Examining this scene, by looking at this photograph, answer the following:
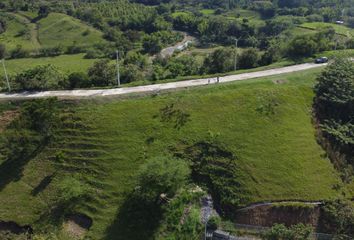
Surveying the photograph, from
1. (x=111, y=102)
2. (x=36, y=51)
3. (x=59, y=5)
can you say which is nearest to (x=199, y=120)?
(x=111, y=102)

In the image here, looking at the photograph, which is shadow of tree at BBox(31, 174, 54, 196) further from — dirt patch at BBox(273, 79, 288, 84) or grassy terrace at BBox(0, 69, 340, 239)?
dirt patch at BBox(273, 79, 288, 84)

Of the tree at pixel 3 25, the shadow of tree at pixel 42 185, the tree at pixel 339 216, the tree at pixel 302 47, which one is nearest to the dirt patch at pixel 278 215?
the tree at pixel 339 216

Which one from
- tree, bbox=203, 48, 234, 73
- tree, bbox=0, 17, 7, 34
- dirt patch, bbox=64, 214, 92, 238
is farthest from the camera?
tree, bbox=0, 17, 7, 34

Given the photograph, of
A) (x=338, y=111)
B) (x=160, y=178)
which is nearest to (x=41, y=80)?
(x=160, y=178)

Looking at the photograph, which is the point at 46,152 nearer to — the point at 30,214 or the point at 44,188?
the point at 44,188

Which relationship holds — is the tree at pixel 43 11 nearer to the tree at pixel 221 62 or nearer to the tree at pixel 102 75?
the tree at pixel 102 75

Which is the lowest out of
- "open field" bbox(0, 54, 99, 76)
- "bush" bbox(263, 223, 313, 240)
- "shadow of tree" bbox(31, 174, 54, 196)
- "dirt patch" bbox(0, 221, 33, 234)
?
"dirt patch" bbox(0, 221, 33, 234)

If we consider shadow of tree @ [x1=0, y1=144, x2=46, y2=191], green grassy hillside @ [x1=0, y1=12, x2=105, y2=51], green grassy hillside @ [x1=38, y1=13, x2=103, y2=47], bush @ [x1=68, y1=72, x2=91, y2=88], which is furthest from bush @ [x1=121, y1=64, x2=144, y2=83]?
green grassy hillside @ [x1=38, y1=13, x2=103, y2=47]
